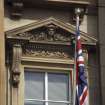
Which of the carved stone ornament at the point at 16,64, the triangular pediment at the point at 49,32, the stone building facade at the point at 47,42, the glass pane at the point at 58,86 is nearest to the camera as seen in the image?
the carved stone ornament at the point at 16,64

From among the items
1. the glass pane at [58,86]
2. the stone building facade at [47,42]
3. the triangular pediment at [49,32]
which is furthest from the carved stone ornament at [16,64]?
the glass pane at [58,86]

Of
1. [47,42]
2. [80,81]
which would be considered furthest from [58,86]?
[80,81]

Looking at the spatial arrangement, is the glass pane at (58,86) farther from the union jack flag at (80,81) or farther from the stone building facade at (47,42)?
the union jack flag at (80,81)

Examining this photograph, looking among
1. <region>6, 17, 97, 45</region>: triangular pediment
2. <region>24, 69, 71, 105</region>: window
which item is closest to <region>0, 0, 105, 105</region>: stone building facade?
<region>6, 17, 97, 45</region>: triangular pediment

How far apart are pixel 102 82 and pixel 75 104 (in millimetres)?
1977

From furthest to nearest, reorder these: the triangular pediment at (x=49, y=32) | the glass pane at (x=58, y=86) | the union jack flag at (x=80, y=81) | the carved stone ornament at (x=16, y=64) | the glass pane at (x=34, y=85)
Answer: the glass pane at (x=58, y=86)
the triangular pediment at (x=49, y=32)
the glass pane at (x=34, y=85)
the carved stone ornament at (x=16, y=64)
the union jack flag at (x=80, y=81)

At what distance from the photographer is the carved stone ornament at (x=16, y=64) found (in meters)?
30.2

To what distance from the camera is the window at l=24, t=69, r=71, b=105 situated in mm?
30656

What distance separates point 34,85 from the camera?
3083 centimetres

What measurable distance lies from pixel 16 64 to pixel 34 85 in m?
0.90

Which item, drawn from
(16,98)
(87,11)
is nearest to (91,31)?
(87,11)

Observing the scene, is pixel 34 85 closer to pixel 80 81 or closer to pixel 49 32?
pixel 49 32

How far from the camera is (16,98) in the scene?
98.8 ft

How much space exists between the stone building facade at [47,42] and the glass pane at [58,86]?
0.61 feet
